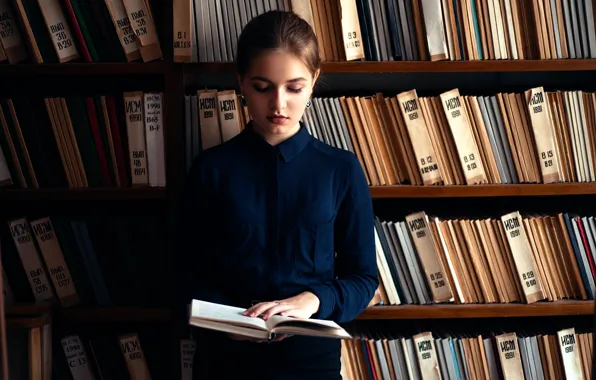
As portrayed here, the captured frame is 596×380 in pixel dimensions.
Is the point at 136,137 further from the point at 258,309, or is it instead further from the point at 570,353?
the point at 570,353

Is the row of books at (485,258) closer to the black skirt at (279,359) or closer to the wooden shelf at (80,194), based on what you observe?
the black skirt at (279,359)

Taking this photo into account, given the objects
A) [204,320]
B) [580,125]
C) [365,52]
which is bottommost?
[204,320]

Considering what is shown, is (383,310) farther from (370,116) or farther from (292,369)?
(370,116)

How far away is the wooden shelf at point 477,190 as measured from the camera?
1.73m

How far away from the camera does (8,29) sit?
64.8 inches

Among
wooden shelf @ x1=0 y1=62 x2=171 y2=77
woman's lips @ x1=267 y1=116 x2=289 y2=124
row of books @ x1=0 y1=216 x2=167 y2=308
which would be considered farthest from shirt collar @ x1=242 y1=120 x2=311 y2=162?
row of books @ x1=0 y1=216 x2=167 y2=308

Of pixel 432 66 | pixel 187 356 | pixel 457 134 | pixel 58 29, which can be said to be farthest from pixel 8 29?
pixel 457 134

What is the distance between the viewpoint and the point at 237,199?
1.48 meters

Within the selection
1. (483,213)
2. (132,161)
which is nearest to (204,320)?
(132,161)

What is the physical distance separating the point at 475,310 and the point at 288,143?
74 centimetres

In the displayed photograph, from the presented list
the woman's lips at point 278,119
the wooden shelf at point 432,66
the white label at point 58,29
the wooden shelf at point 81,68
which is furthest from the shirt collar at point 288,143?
the white label at point 58,29

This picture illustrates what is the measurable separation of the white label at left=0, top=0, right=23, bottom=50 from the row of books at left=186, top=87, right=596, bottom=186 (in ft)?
1.57

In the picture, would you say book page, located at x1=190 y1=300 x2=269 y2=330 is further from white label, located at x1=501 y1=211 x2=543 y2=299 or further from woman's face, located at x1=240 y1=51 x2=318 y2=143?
white label, located at x1=501 y1=211 x2=543 y2=299

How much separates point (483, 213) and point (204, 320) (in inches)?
44.5
